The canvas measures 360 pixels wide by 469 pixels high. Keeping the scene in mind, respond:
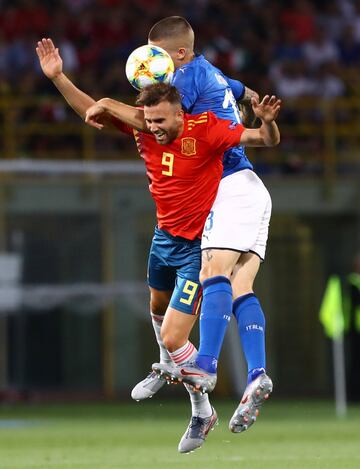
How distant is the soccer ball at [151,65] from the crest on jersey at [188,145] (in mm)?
386

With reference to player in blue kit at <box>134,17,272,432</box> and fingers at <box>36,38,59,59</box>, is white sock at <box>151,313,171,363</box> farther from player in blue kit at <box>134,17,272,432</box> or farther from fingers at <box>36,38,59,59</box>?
fingers at <box>36,38,59,59</box>

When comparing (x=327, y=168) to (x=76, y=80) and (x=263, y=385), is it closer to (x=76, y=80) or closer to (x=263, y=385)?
(x=76, y=80)

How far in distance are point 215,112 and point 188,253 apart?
958 mm

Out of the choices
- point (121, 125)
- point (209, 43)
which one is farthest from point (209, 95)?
point (209, 43)

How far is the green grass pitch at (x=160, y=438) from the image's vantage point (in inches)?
405

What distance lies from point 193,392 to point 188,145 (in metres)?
1.67

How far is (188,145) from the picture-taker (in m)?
8.95

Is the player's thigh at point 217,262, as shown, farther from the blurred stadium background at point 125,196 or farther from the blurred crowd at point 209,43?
the blurred crowd at point 209,43

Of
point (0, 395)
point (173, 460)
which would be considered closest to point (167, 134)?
point (173, 460)

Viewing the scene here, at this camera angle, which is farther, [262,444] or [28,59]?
[28,59]

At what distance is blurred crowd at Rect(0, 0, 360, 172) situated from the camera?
2073cm

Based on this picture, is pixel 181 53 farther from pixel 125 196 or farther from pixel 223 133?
pixel 125 196

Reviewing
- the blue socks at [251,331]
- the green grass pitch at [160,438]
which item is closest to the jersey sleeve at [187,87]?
the blue socks at [251,331]

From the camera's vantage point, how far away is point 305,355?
22344 millimetres
